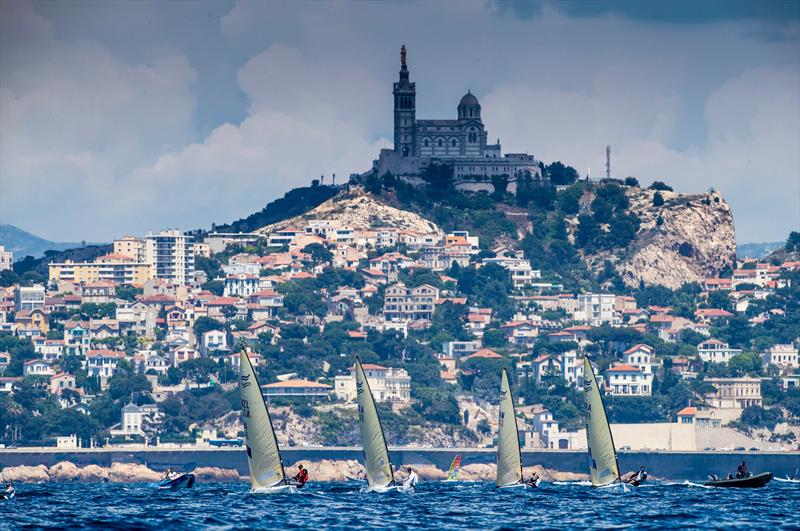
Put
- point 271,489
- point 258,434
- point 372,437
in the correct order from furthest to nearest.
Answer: point 372,437 < point 271,489 < point 258,434

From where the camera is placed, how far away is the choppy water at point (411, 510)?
89.1m

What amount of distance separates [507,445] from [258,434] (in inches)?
737

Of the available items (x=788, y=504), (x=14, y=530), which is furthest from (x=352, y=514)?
(x=788, y=504)

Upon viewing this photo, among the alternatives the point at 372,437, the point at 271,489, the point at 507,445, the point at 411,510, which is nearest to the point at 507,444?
the point at 507,445

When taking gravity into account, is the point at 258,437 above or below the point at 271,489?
above

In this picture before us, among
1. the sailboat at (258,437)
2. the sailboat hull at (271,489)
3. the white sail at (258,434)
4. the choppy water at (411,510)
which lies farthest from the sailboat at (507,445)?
the white sail at (258,434)

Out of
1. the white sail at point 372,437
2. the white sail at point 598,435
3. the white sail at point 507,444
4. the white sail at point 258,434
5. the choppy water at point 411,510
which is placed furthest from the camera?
the white sail at point 507,444

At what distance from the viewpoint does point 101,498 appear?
4530 inches

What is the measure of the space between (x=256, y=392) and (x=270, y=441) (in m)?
2.34

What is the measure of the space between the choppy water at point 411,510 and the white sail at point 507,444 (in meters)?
0.91

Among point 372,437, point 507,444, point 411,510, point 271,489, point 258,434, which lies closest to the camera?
point 411,510

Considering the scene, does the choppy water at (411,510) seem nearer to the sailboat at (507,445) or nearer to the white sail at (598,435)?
the sailboat at (507,445)

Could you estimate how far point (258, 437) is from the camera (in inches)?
3947

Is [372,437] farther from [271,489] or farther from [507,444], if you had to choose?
[507,444]
